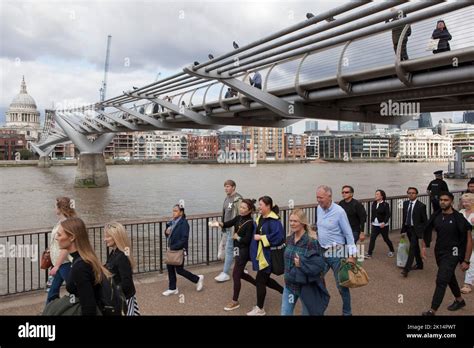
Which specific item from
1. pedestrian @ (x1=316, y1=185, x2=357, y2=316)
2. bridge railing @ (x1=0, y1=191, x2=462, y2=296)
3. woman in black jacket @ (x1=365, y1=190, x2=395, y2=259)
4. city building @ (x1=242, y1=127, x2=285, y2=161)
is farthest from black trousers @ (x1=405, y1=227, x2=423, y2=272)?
city building @ (x1=242, y1=127, x2=285, y2=161)

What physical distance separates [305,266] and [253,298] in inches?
86.1

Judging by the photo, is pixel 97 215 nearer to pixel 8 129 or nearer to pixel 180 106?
A: pixel 180 106

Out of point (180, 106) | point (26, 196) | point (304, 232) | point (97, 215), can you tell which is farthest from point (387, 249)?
point (26, 196)

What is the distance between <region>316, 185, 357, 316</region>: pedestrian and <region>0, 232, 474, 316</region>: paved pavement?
22.1 inches

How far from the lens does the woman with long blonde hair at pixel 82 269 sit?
3152mm

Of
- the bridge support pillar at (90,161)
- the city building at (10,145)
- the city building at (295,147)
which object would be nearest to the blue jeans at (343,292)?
the bridge support pillar at (90,161)

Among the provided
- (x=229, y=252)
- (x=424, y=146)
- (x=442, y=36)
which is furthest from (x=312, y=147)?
(x=229, y=252)

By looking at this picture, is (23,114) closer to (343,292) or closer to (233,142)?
(233,142)

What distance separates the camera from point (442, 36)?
9.12 metres

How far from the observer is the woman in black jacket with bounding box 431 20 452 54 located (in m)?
9.03

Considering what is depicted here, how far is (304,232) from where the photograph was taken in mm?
4387

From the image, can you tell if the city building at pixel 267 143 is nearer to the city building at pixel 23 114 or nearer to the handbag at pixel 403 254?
the city building at pixel 23 114

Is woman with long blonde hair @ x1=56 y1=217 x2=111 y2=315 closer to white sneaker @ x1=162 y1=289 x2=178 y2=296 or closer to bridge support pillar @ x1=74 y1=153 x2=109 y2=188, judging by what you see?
white sneaker @ x1=162 y1=289 x2=178 y2=296
